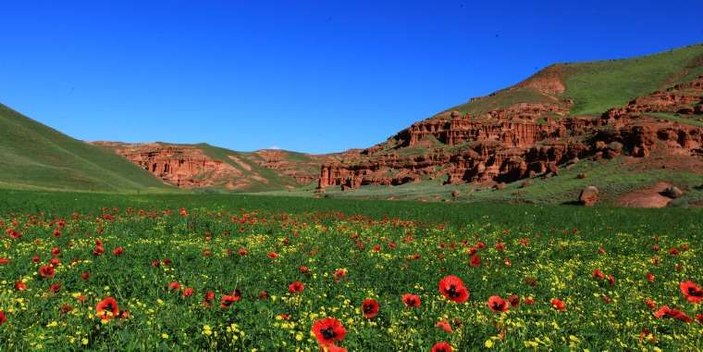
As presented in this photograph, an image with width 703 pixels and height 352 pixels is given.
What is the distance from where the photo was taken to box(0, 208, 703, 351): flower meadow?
17.7ft

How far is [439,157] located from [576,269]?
338 feet

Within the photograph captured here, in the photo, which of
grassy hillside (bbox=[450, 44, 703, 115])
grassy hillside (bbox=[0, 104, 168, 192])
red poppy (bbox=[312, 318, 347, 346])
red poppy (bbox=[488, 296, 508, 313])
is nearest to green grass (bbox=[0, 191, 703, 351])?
red poppy (bbox=[488, 296, 508, 313])

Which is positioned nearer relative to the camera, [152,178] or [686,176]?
[686,176]

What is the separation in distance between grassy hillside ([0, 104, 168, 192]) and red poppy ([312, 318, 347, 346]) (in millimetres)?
80625

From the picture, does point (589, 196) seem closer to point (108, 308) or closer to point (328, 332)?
point (328, 332)

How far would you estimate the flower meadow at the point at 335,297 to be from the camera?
5.40 m

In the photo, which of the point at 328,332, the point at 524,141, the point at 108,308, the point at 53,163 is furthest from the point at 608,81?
the point at 108,308

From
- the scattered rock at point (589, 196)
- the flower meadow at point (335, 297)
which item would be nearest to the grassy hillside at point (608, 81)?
the scattered rock at point (589, 196)

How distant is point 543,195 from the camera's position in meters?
62.6

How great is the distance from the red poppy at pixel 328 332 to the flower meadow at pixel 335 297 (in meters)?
0.01

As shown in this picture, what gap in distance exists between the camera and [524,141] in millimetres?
121688

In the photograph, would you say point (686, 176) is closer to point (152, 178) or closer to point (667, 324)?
point (667, 324)

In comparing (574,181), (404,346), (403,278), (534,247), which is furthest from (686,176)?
(404,346)

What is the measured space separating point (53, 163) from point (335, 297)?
12630cm
